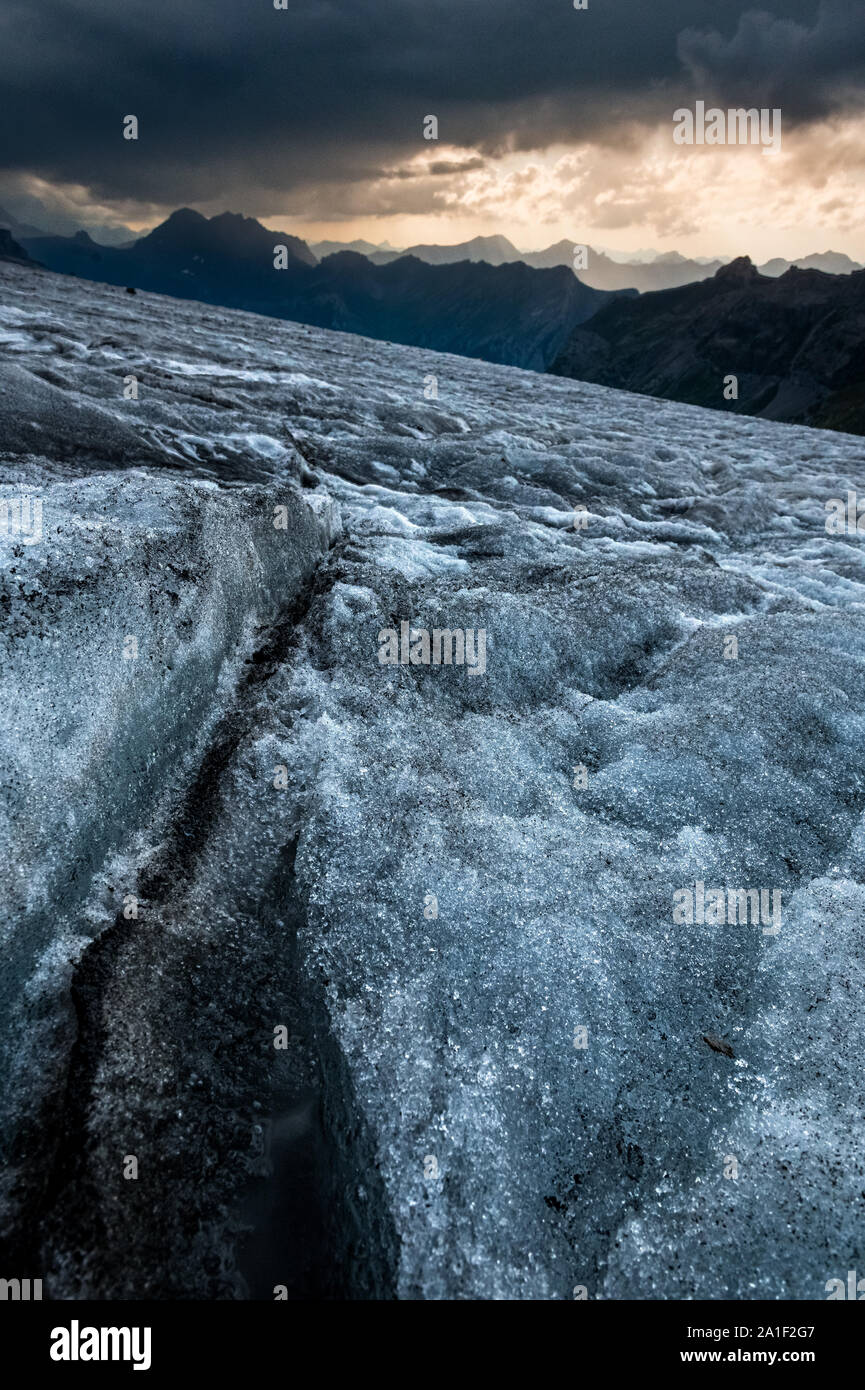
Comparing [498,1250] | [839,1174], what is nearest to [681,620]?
[839,1174]

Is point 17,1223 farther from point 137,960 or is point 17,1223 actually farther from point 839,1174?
point 839,1174

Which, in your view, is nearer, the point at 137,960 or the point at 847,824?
the point at 137,960

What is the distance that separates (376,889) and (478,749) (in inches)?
116

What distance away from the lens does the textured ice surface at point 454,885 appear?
543 cm

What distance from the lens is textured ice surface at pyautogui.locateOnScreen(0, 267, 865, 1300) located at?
5.43 metres

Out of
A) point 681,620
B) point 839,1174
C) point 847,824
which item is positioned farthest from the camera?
point 681,620

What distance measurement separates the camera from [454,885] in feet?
25.7
